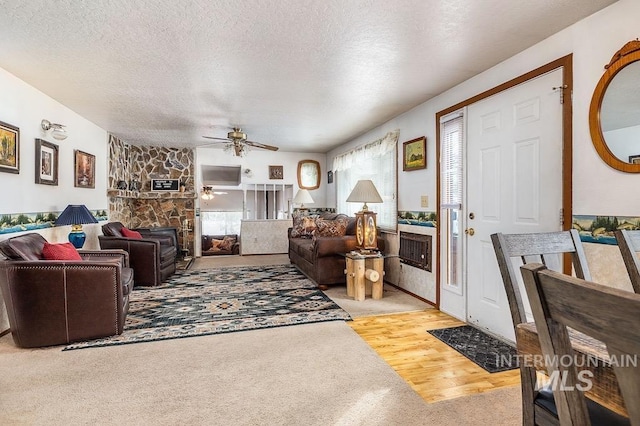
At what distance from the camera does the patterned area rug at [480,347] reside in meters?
2.43

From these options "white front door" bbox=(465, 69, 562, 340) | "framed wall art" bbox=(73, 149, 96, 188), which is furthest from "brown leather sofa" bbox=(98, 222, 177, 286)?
"white front door" bbox=(465, 69, 562, 340)

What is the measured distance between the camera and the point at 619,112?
78.7 inches

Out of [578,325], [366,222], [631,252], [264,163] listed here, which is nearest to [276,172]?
[264,163]

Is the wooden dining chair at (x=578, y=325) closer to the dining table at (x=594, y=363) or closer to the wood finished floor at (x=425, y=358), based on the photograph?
the dining table at (x=594, y=363)

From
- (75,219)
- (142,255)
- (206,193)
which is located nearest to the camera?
(75,219)

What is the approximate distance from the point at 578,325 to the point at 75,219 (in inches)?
184

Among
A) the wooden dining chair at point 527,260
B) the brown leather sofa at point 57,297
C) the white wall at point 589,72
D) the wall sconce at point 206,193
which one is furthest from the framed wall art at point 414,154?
the wall sconce at point 206,193

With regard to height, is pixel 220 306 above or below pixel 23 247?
below

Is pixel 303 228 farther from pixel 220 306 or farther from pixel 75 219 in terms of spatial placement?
pixel 75 219

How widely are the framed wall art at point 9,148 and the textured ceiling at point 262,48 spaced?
1.74ft

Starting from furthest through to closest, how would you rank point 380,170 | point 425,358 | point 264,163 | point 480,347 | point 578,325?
point 264,163 < point 380,170 < point 480,347 < point 425,358 < point 578,325

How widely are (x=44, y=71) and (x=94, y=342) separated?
8.13ft

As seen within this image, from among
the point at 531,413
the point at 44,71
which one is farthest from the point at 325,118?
the point at 531,413

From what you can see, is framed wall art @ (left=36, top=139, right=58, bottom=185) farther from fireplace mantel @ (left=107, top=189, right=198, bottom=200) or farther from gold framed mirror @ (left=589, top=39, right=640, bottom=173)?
gold framed mirror @ (left=589, top=39, right=640, bottom=173)
